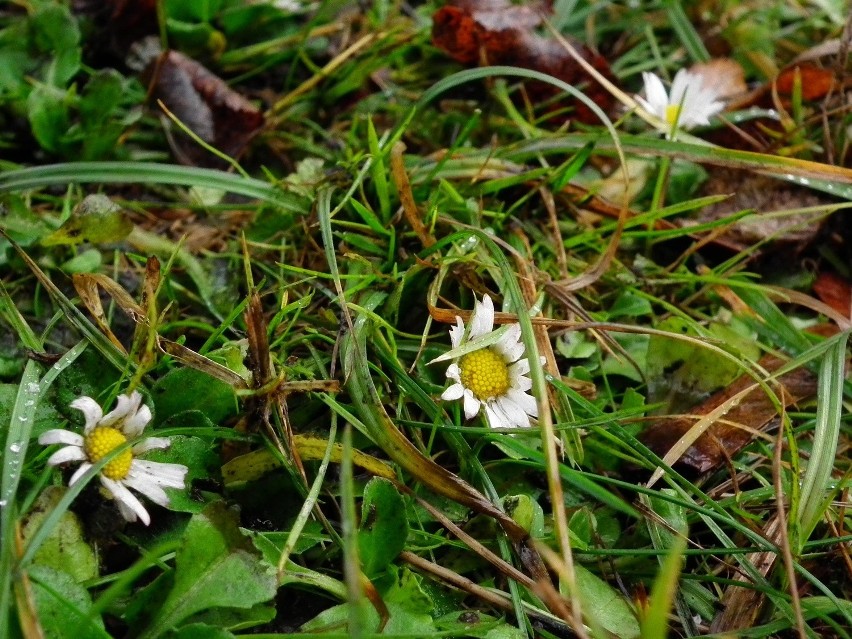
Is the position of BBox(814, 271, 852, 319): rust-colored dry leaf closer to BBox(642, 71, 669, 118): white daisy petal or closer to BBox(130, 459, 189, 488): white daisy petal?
BBox(642, 71, 669, 118): white daisy petal

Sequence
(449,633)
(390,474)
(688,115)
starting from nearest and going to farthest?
(449,633)
(390,474)
(688,115)

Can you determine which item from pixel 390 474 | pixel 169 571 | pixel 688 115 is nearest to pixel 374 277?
pixel 390 474

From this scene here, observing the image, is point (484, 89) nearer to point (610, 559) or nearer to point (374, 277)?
point (374, 277)

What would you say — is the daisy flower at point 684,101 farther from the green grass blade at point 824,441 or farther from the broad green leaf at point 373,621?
the broad green leaf at point 373,621

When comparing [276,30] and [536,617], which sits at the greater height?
[276,30]

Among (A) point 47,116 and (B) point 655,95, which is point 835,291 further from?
(A) point 47,116

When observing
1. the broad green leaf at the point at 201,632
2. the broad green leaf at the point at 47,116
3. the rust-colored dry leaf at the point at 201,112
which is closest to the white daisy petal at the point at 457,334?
the broad green leaf at the point at 201,632
